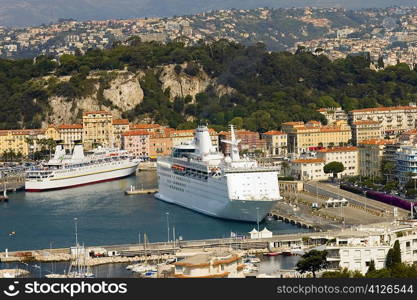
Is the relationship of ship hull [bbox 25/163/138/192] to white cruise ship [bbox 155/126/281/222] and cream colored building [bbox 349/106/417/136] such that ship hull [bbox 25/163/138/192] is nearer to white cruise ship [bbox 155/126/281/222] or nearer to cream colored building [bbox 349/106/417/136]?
white cruise ship [bbox 155/126/281/222]

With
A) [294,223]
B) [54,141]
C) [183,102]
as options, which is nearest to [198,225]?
[294,223]

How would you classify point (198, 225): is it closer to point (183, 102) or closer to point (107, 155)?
point (107, 155)

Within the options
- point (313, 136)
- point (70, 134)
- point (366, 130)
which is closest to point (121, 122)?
point (70, 134)

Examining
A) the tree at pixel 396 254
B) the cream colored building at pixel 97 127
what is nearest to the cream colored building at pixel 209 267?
the tree at pixel 396 254

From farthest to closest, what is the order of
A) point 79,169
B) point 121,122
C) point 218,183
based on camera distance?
point 121,122 < point 79,169 < point 218,183

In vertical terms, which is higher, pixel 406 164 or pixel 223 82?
pixel 223 82

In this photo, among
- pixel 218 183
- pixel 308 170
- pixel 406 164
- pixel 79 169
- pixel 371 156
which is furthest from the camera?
pixel 79 169

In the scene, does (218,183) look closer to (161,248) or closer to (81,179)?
(161,248)
